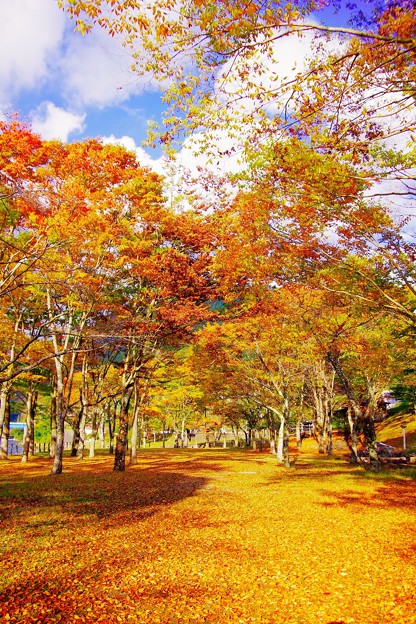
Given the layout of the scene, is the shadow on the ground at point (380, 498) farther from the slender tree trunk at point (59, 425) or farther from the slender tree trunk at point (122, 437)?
the slender tree trunk at point (59, 425)

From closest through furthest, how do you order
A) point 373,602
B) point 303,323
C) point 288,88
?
point 373,602, point 288,88, point 303,323

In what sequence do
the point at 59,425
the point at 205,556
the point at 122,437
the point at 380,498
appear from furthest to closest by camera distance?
the point at 122,437 → the point at 59,425 → the point at 380,498 → the point at 205,556

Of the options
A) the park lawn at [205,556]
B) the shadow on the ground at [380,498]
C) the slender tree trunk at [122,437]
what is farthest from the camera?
the slender tree trunk at [122,437]

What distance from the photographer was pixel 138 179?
1953cm

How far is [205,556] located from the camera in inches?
303

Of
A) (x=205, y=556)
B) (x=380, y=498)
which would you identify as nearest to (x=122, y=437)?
(x=380, y=498)

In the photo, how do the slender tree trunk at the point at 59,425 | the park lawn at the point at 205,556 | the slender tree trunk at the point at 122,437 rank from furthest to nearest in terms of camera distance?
the slender tree trunk at the point at 122,437 → the slender tree trunk at the point at 59,425 → the park lawn at the point at 205,556

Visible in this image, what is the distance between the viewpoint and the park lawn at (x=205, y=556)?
17.9ft

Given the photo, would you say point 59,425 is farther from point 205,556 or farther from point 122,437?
point 205,556

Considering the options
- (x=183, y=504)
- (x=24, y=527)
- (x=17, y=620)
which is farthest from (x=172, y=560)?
(x=183, y=504)

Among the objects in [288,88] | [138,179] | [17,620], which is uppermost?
[138,179]

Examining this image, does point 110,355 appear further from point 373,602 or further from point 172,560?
point 373,602

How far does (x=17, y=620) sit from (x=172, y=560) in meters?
3.11

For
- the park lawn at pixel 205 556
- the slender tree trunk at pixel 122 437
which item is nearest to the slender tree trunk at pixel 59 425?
the slender tree trunk at pixel 122 437
